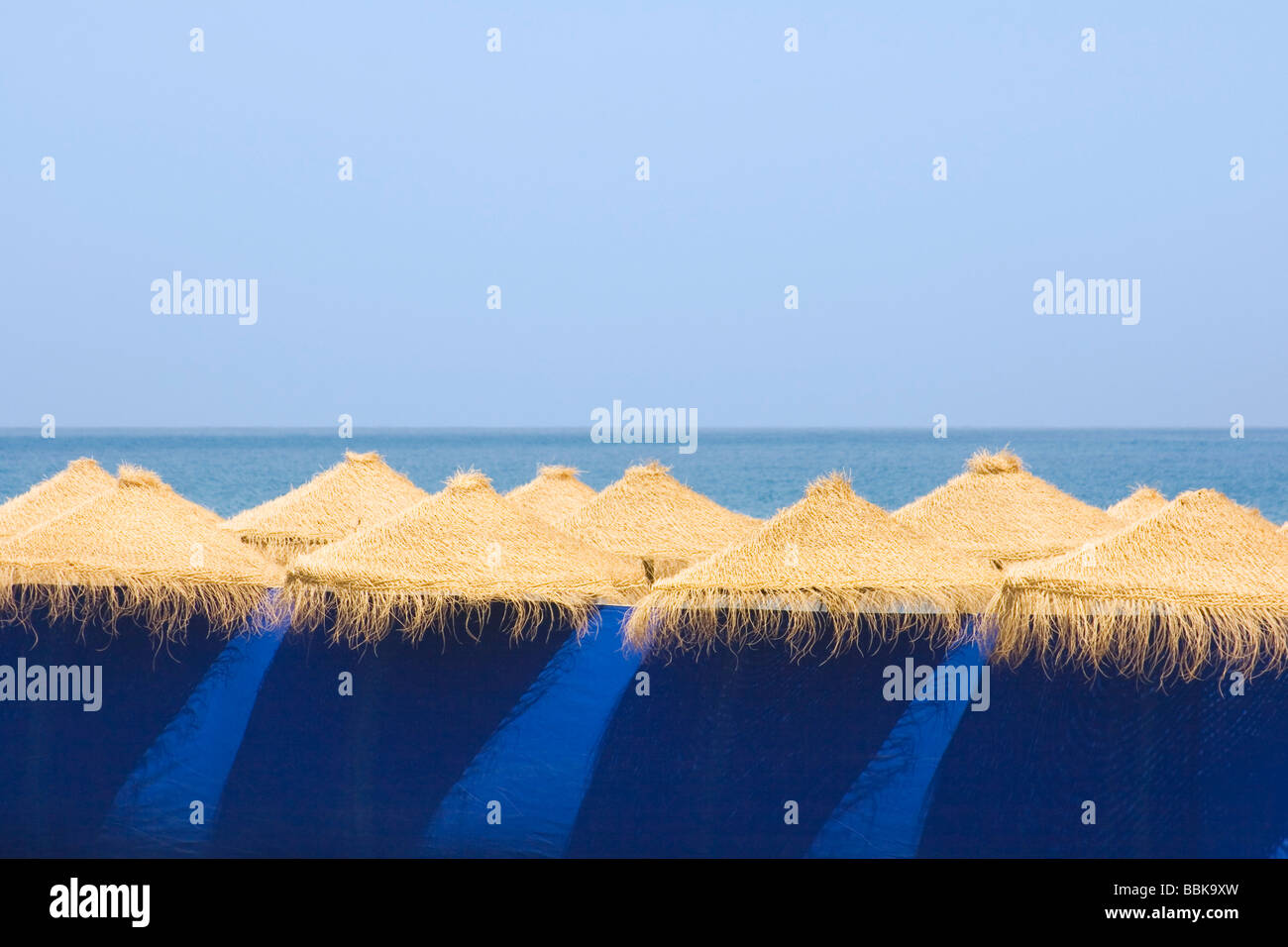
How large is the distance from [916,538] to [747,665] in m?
1.20

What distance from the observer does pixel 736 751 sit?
7.13m

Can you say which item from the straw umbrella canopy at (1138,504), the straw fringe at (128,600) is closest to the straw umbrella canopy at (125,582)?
the straw fringe at (128,600)

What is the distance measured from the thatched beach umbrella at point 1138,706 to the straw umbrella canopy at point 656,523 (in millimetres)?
4420

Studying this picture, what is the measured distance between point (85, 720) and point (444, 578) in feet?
7.61

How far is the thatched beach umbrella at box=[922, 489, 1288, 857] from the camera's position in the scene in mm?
6504

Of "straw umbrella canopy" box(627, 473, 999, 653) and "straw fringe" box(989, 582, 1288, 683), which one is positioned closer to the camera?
"straw fringe" box(989, 582, 1288, 683)

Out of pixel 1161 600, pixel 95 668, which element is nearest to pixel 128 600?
pixel 95 668

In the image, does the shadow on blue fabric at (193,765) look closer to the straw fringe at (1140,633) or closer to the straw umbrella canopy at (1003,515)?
the straw fringe at (1140,633)

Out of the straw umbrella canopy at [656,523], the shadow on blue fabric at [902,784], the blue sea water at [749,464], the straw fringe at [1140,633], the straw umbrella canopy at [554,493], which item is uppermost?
the blue sea water at [749,464]

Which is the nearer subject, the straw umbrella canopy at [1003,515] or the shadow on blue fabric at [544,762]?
the shadow on blue fabric at [544,762]

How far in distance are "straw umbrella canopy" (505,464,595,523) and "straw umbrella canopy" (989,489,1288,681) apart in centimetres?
713

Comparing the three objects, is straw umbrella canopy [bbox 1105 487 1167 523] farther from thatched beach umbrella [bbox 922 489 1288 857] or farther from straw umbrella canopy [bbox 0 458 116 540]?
straw umbrella canopy [bbox 0 458 116 540]

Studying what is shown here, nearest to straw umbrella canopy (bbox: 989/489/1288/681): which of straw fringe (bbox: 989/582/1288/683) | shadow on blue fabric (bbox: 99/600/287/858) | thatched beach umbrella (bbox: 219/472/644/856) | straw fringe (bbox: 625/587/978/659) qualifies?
straw fringe (bbox: 989/582/1288/683)

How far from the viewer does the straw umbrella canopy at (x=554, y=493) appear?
13.6 meters
